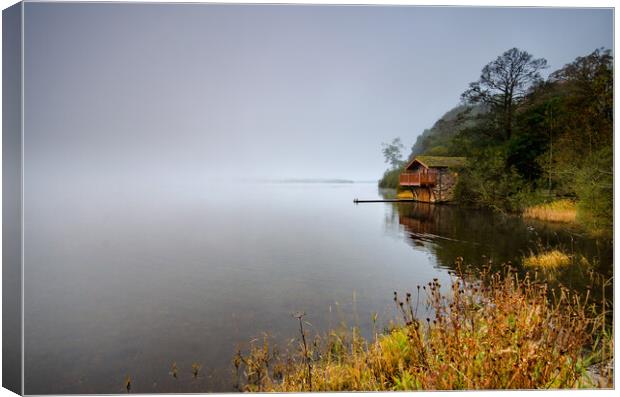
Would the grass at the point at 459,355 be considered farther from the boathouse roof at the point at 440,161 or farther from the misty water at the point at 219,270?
the boathouse roof at the point at 440,161

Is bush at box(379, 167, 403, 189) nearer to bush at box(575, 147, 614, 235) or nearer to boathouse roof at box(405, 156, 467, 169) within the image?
boathouse roof at box(405, 156, 467, 169)

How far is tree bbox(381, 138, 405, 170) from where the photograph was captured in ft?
13.9

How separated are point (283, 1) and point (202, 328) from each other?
321 cm

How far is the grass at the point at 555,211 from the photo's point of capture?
14.0ft

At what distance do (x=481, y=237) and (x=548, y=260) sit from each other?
90 centimetres

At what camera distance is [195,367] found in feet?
10.7

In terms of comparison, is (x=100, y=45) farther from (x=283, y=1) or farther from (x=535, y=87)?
(x=535, y=87)

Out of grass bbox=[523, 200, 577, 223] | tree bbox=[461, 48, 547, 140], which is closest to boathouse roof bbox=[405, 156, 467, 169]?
tree bbox=[461, 48, 547, 140]

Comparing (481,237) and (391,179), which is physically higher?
(391,179)

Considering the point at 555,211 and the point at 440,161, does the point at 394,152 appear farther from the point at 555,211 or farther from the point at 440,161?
the point at 555,211

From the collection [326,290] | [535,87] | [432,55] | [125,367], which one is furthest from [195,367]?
[535,87]

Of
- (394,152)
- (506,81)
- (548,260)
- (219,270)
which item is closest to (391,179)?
(394,152)

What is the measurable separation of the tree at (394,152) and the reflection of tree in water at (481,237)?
2.10 feet

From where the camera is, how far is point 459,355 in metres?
2.39
